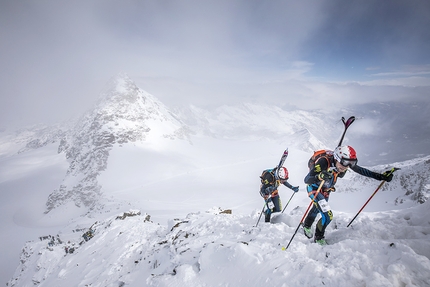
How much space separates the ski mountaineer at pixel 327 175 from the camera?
5.41m

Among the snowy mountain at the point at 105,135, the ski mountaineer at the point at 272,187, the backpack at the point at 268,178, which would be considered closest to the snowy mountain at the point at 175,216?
the ski mountaineer at the point at 272,187

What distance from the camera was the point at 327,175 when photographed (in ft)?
18.0

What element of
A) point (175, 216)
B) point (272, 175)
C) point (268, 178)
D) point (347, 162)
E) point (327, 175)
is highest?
point (347, 162)

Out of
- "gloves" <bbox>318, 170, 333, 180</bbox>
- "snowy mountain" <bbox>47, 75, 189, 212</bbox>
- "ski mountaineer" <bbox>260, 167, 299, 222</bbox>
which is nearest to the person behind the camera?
"gloves" <bbox>318, 170, 333, 180</bbox>

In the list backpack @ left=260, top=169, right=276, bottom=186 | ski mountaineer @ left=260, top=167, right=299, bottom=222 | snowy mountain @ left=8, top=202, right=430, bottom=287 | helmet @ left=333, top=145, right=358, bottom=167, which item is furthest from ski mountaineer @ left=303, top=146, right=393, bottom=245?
backpack @ left=260, top=169, right=276, bottom=186

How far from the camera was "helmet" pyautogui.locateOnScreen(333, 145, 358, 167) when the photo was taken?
5320 mm

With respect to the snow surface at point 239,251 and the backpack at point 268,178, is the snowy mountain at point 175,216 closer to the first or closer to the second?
the snow surface at point 239,251

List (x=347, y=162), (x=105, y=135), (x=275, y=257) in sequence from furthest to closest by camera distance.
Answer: (x=105, y=135) → (x=347, y=162) → (x=275, y=257)

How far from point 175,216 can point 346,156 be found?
106 ft

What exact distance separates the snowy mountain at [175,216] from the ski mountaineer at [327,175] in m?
0.63

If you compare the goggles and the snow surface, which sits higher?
the goggles

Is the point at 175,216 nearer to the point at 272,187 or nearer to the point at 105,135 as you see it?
the point at 272,187

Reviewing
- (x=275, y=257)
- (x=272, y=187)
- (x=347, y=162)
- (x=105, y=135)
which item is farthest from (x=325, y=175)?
(x=105, y=135)

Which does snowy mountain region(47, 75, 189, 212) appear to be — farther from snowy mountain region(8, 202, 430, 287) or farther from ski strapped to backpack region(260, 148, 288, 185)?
ski strapped to backpack region(260, 148, 288, 185)
